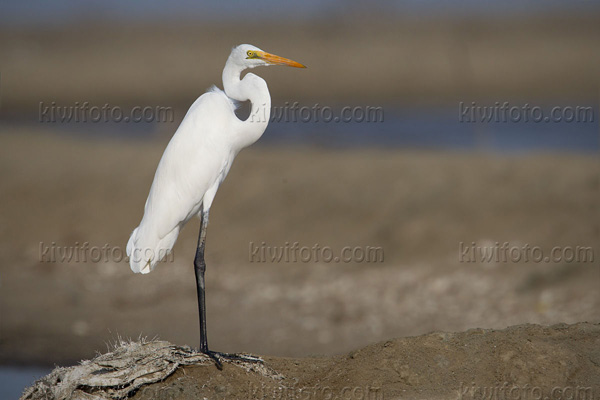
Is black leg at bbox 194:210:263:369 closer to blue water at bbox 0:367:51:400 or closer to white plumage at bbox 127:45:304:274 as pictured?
white plumage at bbox 127:45:304:274

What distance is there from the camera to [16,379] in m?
8.38

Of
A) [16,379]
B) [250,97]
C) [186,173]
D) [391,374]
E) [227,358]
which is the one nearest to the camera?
[391,374]

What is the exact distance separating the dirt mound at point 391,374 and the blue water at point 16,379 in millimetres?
1907

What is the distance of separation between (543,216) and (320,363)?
639cm

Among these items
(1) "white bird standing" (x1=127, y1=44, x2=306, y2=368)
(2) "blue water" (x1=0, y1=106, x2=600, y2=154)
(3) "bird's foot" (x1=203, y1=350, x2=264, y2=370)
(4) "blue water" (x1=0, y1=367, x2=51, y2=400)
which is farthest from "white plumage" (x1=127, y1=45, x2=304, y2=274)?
(2) "blue water" (x1=0, y1=106, x2=600, y2=154)

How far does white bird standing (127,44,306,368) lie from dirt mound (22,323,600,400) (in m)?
0.82

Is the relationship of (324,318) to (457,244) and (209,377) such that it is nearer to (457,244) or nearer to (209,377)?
(457,244)

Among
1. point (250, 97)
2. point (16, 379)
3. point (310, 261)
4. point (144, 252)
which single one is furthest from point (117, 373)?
point (310, 261)

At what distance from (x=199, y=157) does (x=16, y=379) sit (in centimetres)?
358

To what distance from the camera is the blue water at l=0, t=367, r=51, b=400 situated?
25.4ft

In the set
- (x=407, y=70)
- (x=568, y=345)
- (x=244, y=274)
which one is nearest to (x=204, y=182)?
(x=568, y=345)

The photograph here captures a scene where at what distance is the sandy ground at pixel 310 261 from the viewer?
10.2m

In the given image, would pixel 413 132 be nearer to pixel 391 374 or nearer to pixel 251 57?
pixel 251 57

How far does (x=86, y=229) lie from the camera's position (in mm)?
13547
